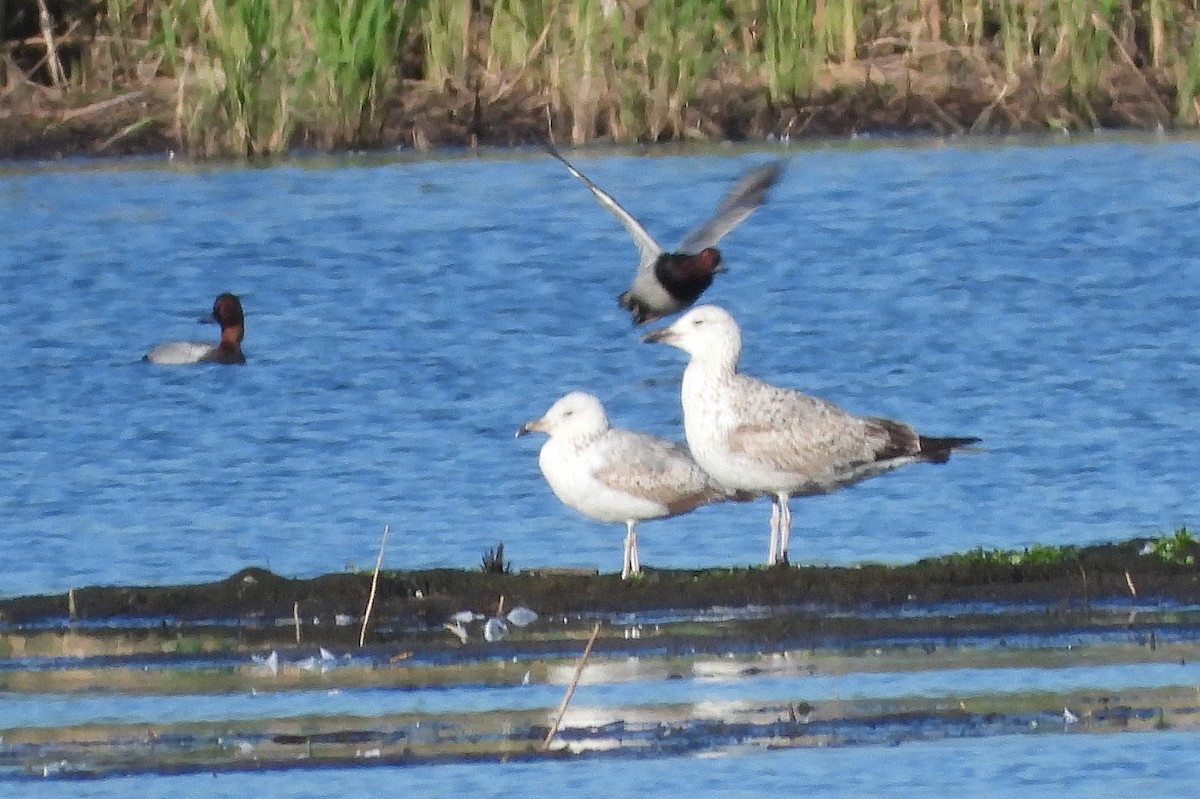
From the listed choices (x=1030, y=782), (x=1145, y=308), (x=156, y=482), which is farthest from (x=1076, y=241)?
(x=1030, y=782)

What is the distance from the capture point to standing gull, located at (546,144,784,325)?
16594 millimetres

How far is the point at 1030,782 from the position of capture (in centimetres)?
784

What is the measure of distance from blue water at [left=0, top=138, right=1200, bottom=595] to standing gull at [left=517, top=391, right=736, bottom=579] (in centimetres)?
69

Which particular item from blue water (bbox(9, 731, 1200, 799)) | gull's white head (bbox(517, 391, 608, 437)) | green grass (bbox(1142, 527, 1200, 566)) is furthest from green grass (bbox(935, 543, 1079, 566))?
blue water (bbox(9, 731, 1200, 799))

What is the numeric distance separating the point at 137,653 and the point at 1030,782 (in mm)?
3367

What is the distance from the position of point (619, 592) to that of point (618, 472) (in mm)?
Result: 588

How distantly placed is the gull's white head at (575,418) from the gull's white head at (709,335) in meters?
0.39

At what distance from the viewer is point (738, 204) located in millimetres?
16828

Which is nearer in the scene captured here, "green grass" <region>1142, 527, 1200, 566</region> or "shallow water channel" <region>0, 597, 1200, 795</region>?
"shallow water channel" <region>0, 597, 1200, 795</region>

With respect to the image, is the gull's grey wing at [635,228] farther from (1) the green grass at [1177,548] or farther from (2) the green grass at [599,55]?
(1) the green grass at [1177,548]

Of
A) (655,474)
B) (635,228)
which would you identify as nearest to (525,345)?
(635,228)

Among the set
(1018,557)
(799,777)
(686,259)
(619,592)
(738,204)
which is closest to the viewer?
(799,777)

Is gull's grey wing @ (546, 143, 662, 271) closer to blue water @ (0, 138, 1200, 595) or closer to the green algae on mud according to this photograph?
blue water @ (0, 138, 1200, 595)

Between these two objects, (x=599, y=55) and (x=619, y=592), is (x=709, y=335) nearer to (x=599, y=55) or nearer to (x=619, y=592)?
(x=619, y=592)
